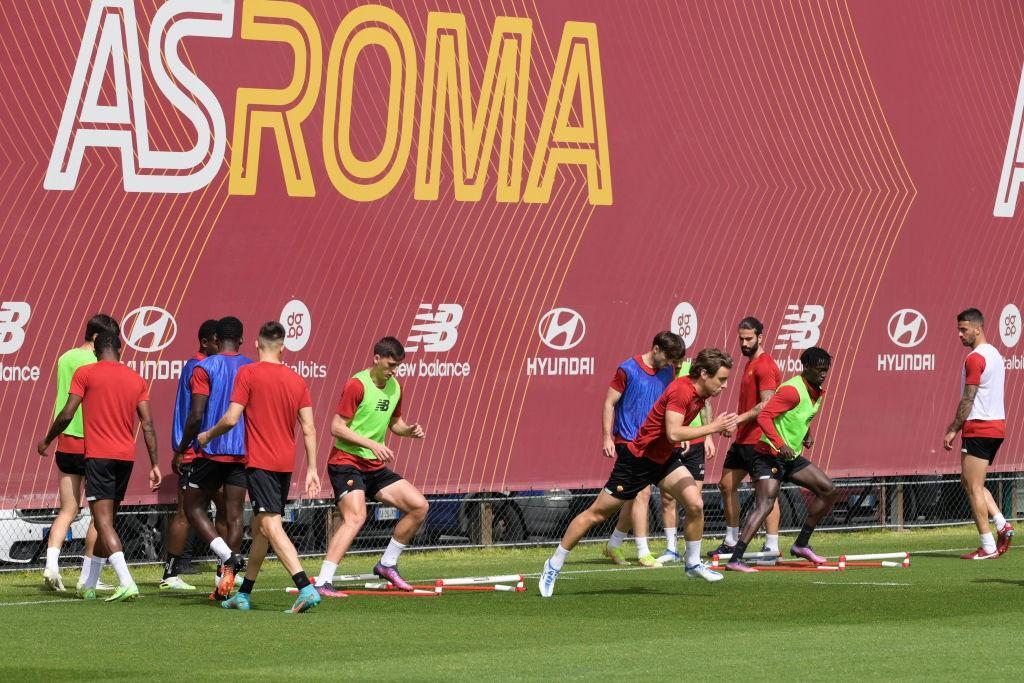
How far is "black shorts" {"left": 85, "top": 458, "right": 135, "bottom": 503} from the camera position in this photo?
49.6 ft

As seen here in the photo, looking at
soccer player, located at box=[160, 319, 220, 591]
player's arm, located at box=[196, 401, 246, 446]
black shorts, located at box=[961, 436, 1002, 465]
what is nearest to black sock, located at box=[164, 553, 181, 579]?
soccer player, located at box=[160, 319, 220, 591]

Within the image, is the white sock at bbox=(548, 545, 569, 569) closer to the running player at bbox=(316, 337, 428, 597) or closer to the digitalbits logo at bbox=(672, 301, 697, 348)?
the running player at bbox=(316, 337, 428, 597)

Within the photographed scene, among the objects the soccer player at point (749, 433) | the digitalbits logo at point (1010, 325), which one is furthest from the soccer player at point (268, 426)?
the digitalbits logo at point (1010, 325)

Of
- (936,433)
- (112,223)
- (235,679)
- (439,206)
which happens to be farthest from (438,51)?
(235,679)

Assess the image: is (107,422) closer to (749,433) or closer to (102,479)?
(102,479)

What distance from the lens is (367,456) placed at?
1554 cm

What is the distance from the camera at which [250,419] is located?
14.2 meters

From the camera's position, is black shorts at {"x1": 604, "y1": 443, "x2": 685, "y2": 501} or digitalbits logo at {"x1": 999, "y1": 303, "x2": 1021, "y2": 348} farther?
digitalbits logo at {"x1": 999, "y1": 303, "x2": 1021, "y2": 348}

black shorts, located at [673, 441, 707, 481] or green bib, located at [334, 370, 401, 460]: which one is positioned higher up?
green bib, located at [334, 370, 401, 460]

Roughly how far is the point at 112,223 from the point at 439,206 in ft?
11.7

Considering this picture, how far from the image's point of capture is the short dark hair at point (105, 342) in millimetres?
15203

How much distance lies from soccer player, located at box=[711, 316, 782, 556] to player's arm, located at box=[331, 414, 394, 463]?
13.7 ft

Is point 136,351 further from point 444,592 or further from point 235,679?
point 235,679

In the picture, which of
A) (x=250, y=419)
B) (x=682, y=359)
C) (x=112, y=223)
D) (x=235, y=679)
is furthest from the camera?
(x=112, y=223)
